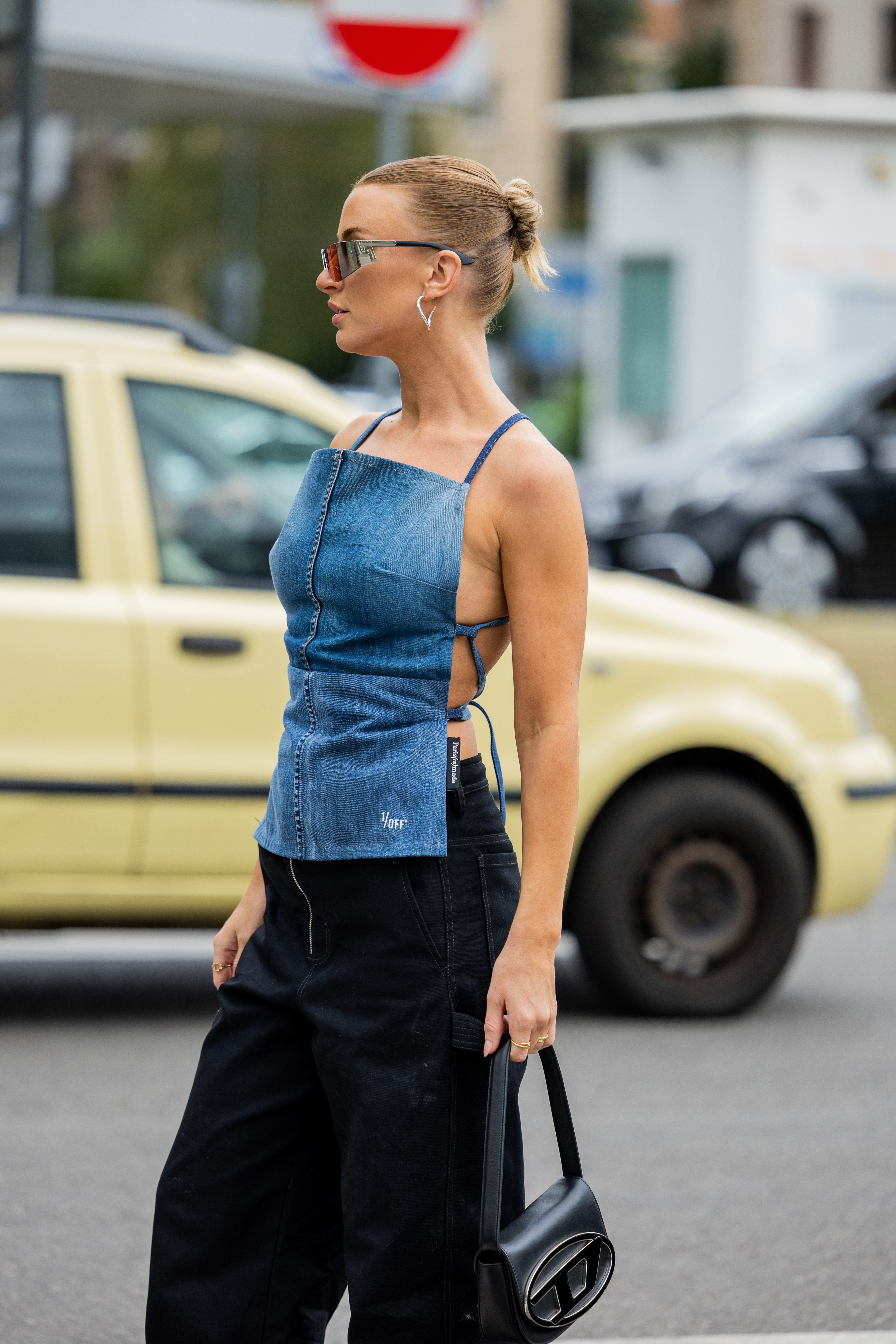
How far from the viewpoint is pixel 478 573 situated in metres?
2.60

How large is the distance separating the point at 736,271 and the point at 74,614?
1482 centimetres

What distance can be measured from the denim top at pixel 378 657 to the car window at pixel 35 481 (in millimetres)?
2913

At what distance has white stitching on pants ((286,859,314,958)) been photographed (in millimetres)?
2674

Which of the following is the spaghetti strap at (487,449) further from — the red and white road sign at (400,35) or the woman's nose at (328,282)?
the red and white road sign at (400,35)

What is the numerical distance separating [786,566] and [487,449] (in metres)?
12.0

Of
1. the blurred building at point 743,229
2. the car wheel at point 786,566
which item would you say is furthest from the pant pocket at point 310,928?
the blurred building at point 743,229

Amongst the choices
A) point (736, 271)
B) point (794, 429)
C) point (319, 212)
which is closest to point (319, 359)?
point (319, 212)

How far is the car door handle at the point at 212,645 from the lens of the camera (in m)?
5.35

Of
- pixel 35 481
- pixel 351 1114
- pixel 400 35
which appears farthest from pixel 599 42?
pixel 351 1114

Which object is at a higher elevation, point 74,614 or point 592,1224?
point 74,614

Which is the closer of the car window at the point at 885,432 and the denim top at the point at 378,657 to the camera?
the denim top at the point at 378,657

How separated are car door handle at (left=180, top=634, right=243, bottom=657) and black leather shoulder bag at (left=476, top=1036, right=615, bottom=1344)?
287 centimetres

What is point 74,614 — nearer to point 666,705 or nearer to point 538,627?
point 666,705

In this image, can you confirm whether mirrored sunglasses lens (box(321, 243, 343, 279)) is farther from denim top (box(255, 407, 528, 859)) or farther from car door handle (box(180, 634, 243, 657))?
car door handle (box(180, 634, 243, 657))
